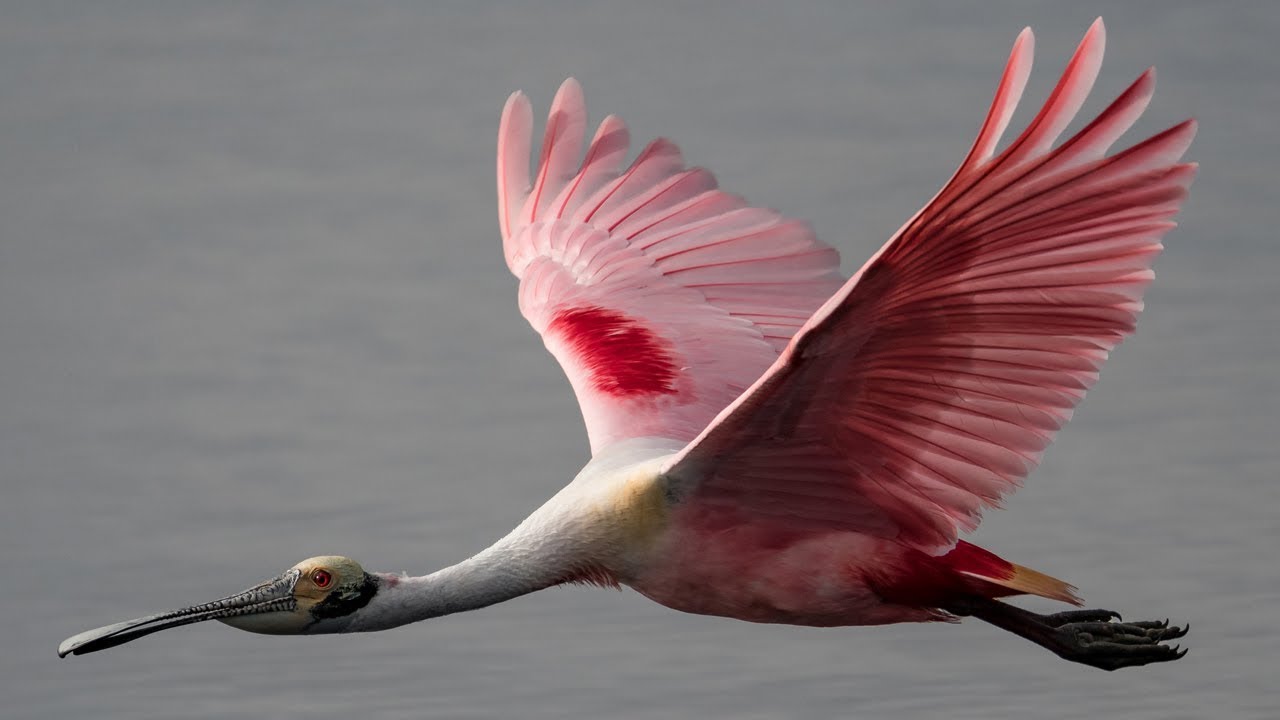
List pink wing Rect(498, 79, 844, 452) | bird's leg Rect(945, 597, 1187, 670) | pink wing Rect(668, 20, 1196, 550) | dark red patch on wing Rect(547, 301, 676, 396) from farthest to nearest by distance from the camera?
pink wing Rect(498, 79, 844, 452), dark red patch on wing Rect(547, 301, 676, 396), bird's leg Rect(945, 597, 1187, 670), pink wing Rect(668, 20, 1196, 550)

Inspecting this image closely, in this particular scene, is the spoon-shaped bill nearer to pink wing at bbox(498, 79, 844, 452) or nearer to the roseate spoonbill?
the roseate spoonbill

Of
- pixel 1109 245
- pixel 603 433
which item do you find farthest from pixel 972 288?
pixel 603 433

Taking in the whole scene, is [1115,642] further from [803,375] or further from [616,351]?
[616,351]

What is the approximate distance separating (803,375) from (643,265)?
7.66 ft

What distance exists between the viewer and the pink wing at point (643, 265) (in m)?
7.22

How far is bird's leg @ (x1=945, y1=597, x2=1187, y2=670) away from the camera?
6.39 meters

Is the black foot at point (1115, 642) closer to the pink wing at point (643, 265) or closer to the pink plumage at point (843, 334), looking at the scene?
the pink plumage at point (843, 334)

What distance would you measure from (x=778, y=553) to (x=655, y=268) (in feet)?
5.86

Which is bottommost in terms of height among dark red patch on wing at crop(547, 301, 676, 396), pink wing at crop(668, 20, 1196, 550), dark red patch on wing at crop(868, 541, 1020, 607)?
dark red patch on wing at crop(868, 541, 1020, 607)

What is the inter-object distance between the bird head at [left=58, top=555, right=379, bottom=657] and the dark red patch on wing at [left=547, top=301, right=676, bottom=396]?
1.24 meters

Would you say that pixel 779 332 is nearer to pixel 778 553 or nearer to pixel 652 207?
pixel 652 207

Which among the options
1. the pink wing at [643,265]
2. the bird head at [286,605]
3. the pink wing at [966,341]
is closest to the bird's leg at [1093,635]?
the pink wing at [966,341]

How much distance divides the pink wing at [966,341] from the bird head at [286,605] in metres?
1.03

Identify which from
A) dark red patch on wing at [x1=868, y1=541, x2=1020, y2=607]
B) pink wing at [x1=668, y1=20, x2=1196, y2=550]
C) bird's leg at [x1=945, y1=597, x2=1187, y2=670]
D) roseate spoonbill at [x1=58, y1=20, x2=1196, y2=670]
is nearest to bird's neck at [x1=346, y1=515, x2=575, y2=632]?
roseate spoonbill at [x1=58, y1=20, x2=1196, y2=670]
